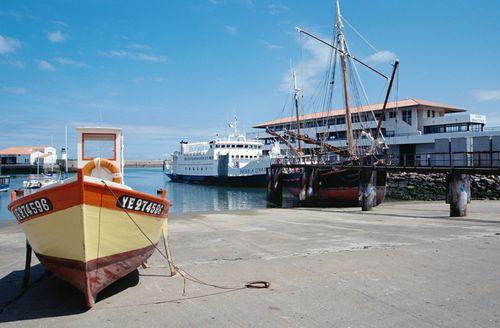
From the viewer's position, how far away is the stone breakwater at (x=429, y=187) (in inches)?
1325

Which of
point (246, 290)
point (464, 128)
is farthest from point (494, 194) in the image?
point (246, 290)

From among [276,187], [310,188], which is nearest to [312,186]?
[310,188]

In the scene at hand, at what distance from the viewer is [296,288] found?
634 cm

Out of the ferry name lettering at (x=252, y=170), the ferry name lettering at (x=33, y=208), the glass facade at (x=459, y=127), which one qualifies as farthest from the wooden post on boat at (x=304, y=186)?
the glass facade at (x=459, y=127)

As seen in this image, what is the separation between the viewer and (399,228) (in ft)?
42.5

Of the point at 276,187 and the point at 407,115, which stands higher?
the point at 407,115

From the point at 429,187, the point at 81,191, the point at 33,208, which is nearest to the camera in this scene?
the point at 81,191

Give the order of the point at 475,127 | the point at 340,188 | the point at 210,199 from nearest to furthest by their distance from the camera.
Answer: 1. the point at 340,188
2. the point at 210,199
3. the point at 475,127

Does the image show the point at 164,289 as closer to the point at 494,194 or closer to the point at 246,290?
the point at 246,290

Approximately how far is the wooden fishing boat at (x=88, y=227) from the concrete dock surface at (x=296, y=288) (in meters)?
0.48

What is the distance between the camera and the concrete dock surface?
16.8 ft

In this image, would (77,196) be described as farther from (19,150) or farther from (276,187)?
(19,150)

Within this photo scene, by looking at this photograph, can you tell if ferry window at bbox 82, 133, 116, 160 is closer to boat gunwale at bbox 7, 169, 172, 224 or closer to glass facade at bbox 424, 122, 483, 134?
boat gunwale at bbox 7, 169, 172, 224

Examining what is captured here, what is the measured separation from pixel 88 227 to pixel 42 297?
1658mm
